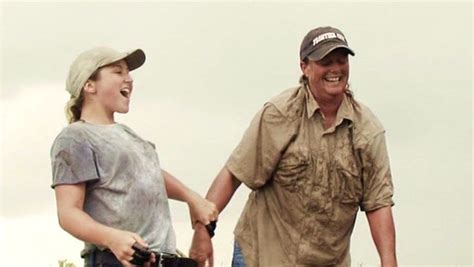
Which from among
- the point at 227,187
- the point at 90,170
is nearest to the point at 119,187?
the point at 90,170

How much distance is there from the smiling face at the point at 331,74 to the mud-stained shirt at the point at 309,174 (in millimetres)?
126

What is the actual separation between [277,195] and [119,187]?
185 centimetres

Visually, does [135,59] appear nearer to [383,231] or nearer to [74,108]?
[74,108]

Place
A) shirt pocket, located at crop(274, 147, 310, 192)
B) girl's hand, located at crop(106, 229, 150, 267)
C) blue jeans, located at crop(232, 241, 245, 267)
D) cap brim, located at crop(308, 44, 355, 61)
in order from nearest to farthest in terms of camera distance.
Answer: girl's hand, located at crop(106, 229, 150, 267)
cap brim, located at crop(308, 44, 355, 61)
shirt pocket, located at crop(274, 147, 310, 192)
blue jeans, located at crop(232, 241, 245, 267)

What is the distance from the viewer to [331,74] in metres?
7.67

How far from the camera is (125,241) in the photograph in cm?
595

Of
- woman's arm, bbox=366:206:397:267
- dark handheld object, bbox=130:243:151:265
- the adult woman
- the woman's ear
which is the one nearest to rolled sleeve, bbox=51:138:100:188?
dark handheld object, bbox=130:243:151:265

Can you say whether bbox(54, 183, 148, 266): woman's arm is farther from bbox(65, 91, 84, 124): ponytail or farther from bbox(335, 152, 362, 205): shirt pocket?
bbox(335, 152, 362, 205): shirt pocket

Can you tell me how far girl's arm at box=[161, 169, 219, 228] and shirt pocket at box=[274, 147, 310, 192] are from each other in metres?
1.13

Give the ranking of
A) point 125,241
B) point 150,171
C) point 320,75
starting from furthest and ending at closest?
point 320,75 → point 150,171 → point 125,241

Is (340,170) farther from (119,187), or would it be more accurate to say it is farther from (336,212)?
(119,187)

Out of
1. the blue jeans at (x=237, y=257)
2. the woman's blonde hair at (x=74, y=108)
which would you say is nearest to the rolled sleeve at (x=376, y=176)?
the blue jeans at (x=237, y=257)

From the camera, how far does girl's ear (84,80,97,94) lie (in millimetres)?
6445

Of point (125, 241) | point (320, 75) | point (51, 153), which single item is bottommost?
point (125, 241)
